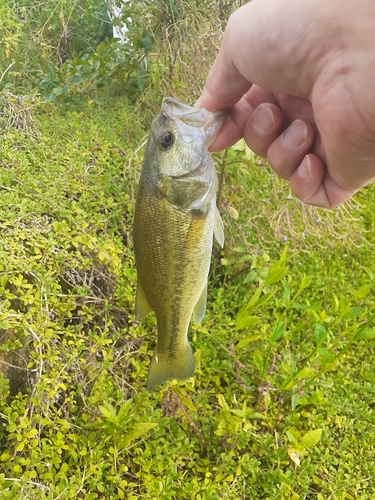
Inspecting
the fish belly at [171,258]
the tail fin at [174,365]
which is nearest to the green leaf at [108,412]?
the tail fin at [174,365]

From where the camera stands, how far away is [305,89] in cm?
141

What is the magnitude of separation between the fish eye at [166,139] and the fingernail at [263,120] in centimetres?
50

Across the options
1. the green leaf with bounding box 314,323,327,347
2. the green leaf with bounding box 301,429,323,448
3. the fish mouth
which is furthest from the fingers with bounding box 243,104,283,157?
the green leaf with bounding box 301,429,323,448

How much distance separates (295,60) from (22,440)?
189 centimetres

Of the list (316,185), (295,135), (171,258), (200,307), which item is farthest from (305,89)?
(200,307)

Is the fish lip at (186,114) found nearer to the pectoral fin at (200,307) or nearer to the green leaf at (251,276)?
the pectoral fin at (200,307)

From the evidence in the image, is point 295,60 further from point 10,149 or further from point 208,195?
point 10,149

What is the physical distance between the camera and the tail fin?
5.87 ft

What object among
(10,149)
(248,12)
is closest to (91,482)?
(248,12)

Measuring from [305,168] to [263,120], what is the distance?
275 mm

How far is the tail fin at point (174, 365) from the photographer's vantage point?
1789mm

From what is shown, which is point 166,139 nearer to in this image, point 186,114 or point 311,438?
point 186,114

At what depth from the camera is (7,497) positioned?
1.55 meters

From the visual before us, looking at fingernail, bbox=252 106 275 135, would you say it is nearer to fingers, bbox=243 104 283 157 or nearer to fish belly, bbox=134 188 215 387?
fingers, bbox=243 104 283 157
